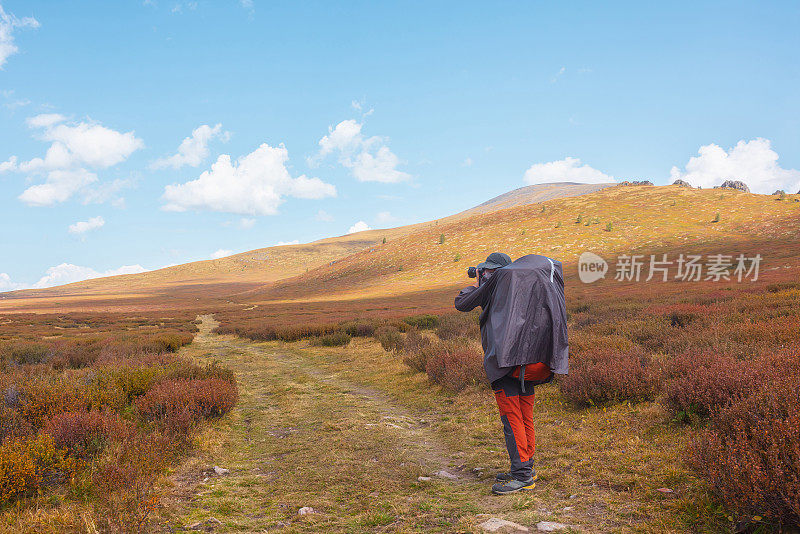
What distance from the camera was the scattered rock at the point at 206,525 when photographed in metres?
4.02

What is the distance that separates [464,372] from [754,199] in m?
97.2

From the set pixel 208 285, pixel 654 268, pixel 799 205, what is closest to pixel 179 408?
pixel 654 268

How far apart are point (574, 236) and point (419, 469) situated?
75.1 m

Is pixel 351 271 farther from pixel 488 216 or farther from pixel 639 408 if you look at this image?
pixel 639 408

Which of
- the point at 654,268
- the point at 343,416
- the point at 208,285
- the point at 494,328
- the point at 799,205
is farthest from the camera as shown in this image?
the point at 208,285

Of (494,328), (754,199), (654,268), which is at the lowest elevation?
(654,268)

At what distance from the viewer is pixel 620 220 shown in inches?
3076

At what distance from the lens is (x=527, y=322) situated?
4422 mm

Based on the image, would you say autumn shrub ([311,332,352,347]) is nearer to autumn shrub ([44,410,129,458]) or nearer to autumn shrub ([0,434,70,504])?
autumn shrub ([44,410,129,458])

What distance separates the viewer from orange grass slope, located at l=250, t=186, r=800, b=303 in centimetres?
6088

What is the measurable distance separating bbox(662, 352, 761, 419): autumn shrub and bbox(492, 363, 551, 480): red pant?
211 centimetres

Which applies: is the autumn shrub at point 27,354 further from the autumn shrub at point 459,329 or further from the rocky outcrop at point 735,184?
the rocky outcrop at point 735,184

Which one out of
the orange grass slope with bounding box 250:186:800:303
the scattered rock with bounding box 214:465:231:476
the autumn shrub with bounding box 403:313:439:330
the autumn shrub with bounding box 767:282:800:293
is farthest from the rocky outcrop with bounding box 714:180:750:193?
the scattered rock with bounding box 214:465:231:476

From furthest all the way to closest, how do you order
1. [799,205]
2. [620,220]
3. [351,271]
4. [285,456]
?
[351,271] → [620,220] → [799,205] → [285,456]
